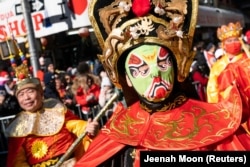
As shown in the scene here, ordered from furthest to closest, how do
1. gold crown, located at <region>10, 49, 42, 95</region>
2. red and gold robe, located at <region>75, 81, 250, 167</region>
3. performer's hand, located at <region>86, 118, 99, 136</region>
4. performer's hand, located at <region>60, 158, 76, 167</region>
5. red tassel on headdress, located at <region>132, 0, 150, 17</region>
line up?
1. gold crown, located at <region>10, 49, 42, 95</region>
2. performer's hand, located at <region>60, 158, 76, 167</region>
3. performer's hand, located at <region>86, 118, 99, 136</region>
4. red tassel on headdress, located at <region>132, 0, 150, 17</region>
5. red and gold robe, located at <region>75, 81, 250, 167</region>

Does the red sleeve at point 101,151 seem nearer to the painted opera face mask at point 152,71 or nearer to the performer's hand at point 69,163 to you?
the painted opera face mask at point 152,71

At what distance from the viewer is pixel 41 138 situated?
177 inches

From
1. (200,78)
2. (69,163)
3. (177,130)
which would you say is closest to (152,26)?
(177,130)

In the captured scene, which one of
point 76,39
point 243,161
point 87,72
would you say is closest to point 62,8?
point 87,72

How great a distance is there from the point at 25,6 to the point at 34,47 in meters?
0.66

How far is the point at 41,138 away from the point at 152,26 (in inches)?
76.5

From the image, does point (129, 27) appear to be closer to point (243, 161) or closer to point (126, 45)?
point (126, 45)

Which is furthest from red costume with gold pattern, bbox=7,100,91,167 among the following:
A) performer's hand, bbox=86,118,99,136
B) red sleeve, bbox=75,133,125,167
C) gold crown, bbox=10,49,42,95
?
red sleeve, bbox=75,133,125,167

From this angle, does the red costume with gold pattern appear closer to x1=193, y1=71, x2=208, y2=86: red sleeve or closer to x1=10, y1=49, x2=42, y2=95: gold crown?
x1=10, y1=49, x2=42, y2=95: gold crown

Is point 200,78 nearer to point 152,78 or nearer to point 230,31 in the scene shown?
point 230,31

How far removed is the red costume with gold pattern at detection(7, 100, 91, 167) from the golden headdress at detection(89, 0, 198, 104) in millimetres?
1623

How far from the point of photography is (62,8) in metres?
9.97

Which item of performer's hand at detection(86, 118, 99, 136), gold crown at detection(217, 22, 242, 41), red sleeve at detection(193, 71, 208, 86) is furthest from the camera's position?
red sleeve at detection(193, 71, 208, 86)

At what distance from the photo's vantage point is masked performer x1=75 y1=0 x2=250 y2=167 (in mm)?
2811
